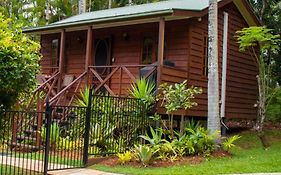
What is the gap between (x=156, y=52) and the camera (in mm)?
13602

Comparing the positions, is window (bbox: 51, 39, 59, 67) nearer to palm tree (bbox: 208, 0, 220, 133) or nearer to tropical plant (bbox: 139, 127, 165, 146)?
tropical plant (bbox: 139, 127, 165, 146)

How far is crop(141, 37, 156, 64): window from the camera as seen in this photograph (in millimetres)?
13773

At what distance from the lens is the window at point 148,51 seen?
13773 mm

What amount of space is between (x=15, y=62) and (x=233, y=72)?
9.34 metres

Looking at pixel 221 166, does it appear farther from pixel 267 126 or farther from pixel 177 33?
pixel 267 126

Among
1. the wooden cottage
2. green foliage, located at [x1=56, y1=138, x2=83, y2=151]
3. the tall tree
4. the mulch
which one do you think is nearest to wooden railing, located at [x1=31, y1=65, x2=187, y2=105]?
the wooden cottage

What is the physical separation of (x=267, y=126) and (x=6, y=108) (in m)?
11.0

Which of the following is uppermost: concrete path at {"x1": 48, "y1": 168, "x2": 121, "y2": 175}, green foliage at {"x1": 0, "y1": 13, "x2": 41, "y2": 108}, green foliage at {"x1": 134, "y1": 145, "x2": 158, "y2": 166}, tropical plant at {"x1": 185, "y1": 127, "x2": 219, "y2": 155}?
green foliage at {"x1": 0, "y1": 13, "x2": 41, "y2": 108}

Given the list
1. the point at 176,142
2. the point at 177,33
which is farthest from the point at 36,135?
the point at 177,33

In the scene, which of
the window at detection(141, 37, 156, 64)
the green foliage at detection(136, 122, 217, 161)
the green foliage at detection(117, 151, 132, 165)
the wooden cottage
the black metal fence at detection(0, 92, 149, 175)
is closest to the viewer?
the green foliage at detection(117, 151, 132, 165)

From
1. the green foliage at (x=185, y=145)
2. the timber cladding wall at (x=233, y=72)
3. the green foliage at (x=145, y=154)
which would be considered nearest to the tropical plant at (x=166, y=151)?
the green foliage at (x=185, y=145)

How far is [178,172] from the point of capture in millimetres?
7996

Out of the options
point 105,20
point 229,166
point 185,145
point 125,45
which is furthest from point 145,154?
point 125,45

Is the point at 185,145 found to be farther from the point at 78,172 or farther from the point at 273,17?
the point at 273,17
